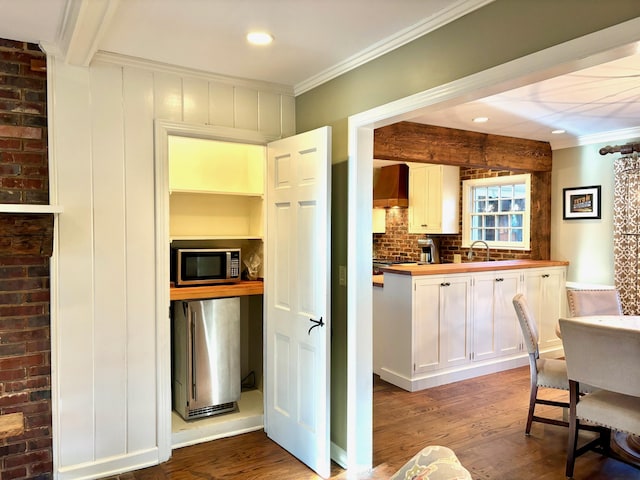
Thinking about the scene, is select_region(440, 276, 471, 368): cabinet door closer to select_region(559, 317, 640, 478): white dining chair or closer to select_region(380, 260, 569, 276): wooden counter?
select_region(380, 260, 569, 276): wooden counter

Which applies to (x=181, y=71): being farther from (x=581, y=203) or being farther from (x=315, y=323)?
(x=581, y=203)

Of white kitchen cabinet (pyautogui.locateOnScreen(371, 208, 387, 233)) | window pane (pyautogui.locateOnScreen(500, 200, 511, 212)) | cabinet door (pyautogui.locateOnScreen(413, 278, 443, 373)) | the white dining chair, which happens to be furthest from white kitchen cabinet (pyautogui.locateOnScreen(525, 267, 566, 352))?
white kitchen cabinet (pyautogui.locateOnScreen(371, 208, 387, 233))

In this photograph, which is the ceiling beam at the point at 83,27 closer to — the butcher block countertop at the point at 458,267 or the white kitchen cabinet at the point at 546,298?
the butcher block countertop at the point at 458,267

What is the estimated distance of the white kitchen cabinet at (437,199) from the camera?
6.50m

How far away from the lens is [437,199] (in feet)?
21.6

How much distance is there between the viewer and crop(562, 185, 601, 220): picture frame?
5.08 metres

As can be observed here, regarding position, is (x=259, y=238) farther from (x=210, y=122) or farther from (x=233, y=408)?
(x=233, y=408)

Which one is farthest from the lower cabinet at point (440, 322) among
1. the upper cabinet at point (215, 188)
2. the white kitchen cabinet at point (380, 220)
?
the white kitchen cabinet at point (380, 220)

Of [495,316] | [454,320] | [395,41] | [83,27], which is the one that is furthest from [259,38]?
[495,316]

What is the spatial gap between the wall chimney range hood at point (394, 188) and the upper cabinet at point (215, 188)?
12.2 ft

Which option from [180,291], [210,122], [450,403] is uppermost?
[210,122]

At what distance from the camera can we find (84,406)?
273cm

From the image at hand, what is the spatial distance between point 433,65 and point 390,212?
5.61 metres

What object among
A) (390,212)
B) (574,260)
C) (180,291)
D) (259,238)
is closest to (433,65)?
(259,238)
